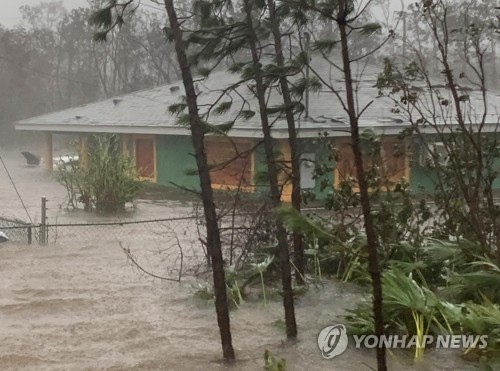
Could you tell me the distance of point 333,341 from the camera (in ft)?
25.3

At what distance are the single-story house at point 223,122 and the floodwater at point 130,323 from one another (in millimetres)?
6656

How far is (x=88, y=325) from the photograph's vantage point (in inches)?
349

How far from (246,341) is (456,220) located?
11.8 ft

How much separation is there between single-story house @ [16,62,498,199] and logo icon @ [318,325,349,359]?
33.8 feet

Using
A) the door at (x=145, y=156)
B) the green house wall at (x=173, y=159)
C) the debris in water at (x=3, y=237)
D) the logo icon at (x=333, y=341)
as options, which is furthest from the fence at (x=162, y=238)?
the door at (x=145, y=156)

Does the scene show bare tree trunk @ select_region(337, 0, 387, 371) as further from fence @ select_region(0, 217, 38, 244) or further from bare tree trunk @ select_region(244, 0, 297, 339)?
fence @ select_region(0, 217, 38, 244)

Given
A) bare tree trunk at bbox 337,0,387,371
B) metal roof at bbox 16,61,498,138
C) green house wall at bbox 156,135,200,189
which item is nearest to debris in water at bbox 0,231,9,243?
metal roof at bbox 16,61,498,138

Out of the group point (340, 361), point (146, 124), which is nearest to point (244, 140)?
point (146, 124)

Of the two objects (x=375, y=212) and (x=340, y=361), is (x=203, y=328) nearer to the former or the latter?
(x=340, y=361)

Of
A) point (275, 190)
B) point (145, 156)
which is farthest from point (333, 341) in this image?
point (145, 156)

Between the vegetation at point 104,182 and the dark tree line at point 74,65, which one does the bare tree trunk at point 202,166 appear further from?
the dark tree line at point 74,65

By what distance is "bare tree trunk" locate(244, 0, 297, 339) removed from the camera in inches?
311

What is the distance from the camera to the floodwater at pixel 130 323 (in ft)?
24.1

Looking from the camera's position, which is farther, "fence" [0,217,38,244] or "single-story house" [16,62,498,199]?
"single-story house" [16,62,498,199]
